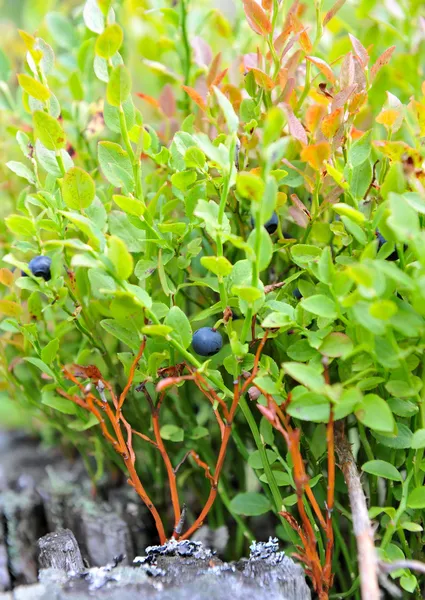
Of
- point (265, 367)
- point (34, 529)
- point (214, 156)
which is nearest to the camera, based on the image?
point (214, 156)

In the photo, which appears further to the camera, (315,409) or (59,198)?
(59,198)

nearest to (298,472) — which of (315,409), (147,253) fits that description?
(315,409)

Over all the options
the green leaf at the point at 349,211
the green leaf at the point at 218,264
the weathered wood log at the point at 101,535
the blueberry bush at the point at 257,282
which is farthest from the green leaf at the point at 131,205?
the weathered wood log at the point at 101,535

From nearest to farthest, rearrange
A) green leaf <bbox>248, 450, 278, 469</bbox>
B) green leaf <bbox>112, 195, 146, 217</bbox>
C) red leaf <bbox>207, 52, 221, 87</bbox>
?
green leaf <bbox>112, 195, 146, 217</bbox>, green leaf <bbox>248, 450, 278, 469</bbox>, red leaf <bbox>207, 52, 221, 87</bbox>

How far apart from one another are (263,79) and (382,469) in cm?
47

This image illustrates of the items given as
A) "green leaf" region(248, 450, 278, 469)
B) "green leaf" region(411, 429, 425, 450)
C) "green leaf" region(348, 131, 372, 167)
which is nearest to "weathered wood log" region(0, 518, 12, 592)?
"green leaf" region(248, 450, 278, 469)

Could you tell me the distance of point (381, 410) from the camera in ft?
1.95

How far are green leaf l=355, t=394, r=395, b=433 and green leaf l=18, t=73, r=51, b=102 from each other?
483mm

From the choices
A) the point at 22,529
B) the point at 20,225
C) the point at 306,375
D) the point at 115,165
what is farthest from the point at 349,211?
the point at 22,529

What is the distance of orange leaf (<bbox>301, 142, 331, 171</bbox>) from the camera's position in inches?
25.4

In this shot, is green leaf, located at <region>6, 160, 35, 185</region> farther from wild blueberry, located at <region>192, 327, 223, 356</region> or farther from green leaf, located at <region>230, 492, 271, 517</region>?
green leaf, located at <region>230, 492, 271, 517</region>

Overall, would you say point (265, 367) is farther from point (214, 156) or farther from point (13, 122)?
point (13, 122)

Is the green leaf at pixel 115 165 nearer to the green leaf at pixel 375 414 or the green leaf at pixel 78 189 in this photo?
the green leaf at pixel 78 189

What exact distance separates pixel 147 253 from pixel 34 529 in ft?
1.97
